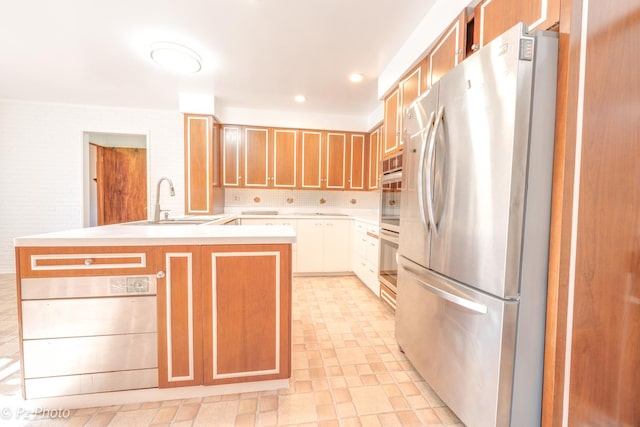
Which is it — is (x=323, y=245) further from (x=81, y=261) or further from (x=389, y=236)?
(x=81, y=261)

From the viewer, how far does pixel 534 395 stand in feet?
3.58

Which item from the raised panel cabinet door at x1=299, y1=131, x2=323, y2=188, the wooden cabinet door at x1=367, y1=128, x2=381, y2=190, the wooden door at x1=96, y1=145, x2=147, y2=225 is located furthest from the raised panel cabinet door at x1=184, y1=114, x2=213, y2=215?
the wooden cabinet door at x1=367, y1=128, x2=381, y2=190

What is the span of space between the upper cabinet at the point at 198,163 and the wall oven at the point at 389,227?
7.65 ft

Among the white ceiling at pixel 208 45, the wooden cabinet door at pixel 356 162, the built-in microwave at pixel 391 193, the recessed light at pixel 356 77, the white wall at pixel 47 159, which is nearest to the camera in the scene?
the white ceiling at pixel 208 45

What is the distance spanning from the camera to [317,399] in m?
1.51

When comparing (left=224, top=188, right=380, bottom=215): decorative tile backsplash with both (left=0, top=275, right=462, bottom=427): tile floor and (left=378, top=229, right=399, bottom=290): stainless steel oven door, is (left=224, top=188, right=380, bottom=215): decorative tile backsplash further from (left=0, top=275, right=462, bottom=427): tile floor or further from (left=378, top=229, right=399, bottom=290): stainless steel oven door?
(left=0, top=275, right=462, bottom=427): tile floor

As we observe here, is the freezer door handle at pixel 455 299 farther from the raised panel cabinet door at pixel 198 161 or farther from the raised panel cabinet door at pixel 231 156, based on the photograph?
the raised panel cabinet door at pixel 231 156

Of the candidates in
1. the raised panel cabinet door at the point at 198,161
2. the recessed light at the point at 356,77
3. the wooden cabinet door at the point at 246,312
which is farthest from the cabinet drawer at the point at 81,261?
the recessed light at the point at 356,77

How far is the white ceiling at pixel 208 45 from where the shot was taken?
75.7 inches

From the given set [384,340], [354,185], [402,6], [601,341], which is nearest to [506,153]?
[601,341]

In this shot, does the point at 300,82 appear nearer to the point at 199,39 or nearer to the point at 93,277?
the point at 199,39

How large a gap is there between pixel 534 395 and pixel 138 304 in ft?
6.12

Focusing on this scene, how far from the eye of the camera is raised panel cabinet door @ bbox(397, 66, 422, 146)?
217 centimetres

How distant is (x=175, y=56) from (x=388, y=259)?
2.75 metres
